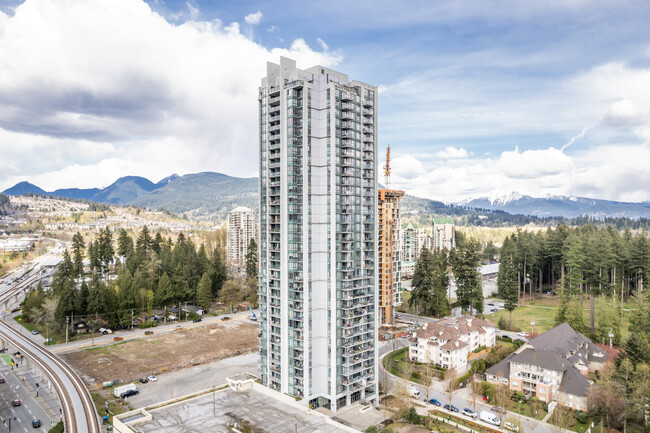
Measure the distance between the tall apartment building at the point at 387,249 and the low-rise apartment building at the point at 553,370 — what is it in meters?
25.9

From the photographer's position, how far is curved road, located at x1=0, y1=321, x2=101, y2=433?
126ft

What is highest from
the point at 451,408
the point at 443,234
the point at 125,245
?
the point at 125,245

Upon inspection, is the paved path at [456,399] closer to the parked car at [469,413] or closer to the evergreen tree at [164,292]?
the parked car at [469,413]

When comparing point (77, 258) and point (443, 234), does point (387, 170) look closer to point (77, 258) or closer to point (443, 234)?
point (77, 258)

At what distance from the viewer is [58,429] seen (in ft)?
132

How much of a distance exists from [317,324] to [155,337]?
137ft

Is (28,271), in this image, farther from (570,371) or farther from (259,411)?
(570,371)

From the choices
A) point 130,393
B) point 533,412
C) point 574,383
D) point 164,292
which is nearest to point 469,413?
point 533,412

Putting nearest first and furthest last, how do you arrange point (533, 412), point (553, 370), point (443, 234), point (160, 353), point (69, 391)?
point (69, 391), point (533, 412), point (553, 370), point (160, 353), point (443, 234)

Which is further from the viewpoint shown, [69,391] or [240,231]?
[240,231]

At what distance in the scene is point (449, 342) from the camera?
188 feet

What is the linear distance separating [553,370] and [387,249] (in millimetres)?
33578

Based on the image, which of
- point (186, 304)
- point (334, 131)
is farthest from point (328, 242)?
point (186, 304)

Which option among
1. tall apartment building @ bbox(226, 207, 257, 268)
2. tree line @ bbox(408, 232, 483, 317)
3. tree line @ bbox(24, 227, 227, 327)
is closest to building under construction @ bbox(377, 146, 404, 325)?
tree line @ bbox(408, 232, 483, 317)
